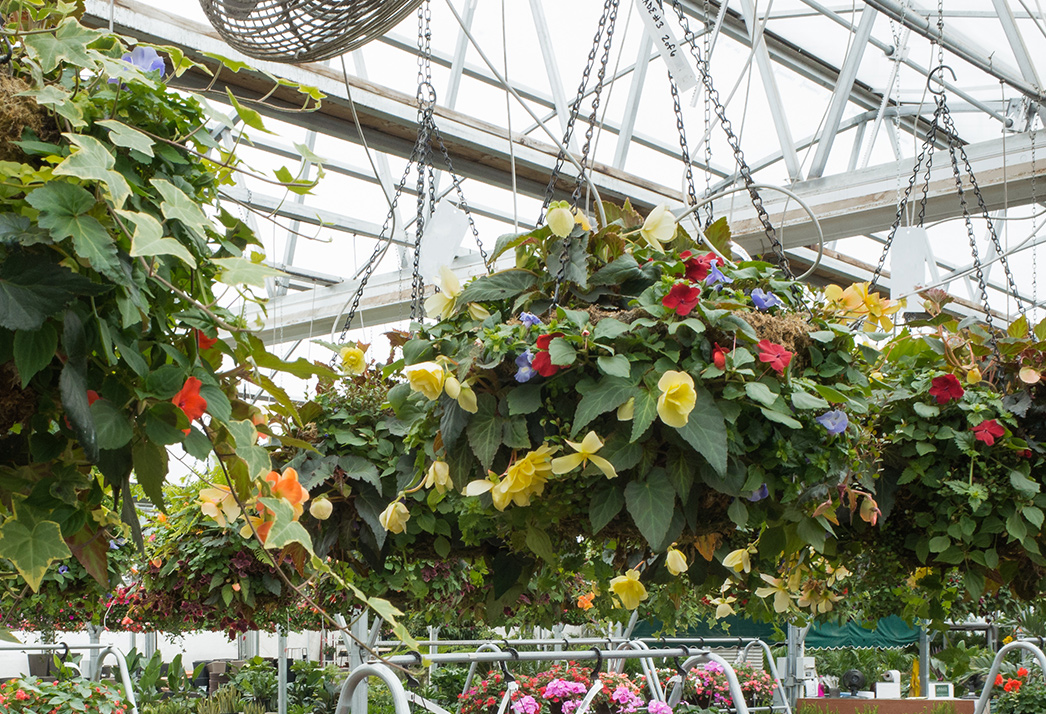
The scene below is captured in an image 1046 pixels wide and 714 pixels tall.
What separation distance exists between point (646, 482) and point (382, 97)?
7.81 feet

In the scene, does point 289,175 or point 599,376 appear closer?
point 289,175

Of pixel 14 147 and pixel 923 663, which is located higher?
pixel 14 147

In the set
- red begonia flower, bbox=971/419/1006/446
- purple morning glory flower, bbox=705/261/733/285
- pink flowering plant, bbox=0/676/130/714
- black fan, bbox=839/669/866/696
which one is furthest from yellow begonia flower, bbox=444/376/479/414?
black fan, bbox=839/669/866/696

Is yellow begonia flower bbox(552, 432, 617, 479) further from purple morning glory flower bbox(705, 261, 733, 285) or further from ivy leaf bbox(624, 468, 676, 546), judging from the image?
purple morning glory flower bbox(705, 261, 733, 285)

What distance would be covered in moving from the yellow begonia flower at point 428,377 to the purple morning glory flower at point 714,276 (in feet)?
1.14

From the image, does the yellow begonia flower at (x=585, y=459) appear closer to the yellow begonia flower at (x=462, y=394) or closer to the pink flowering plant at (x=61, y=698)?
the yellow begonia flower at (x=462, y=394)

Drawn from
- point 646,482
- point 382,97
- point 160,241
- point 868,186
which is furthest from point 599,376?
point 868,186

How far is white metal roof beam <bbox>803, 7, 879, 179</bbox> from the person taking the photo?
359 cm

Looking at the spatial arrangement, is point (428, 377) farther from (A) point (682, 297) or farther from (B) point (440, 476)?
(A) point (682, 297)

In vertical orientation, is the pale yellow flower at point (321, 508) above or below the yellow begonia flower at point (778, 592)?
above

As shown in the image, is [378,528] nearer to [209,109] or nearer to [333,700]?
[209,109]

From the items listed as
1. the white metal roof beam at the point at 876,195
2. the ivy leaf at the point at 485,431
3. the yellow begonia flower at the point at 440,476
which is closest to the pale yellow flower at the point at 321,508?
the yellow begonia flower at the point at 440,476

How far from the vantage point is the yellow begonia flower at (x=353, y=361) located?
5.16 ft

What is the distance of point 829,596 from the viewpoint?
79.4 inches
